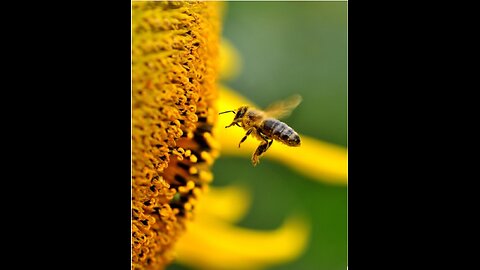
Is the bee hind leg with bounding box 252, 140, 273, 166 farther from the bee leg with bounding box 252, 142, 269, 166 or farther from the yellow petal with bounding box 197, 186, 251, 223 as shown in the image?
the yellow petal with bounding box 197, 186, 251, 223

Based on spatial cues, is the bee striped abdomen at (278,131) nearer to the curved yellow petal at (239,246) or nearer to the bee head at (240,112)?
the bee head at (240,112)

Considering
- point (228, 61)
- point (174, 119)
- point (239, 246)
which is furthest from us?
point (239, 246)

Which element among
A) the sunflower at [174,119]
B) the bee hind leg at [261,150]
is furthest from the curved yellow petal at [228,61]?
the bee hind leg at [261,150]

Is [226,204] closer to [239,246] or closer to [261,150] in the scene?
[239,246]

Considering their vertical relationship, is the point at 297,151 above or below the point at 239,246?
above

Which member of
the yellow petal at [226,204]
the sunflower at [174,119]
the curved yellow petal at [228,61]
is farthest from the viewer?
the yellow petal at [226,204]

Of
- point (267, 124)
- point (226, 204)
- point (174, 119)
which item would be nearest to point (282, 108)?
point (267, 124)
